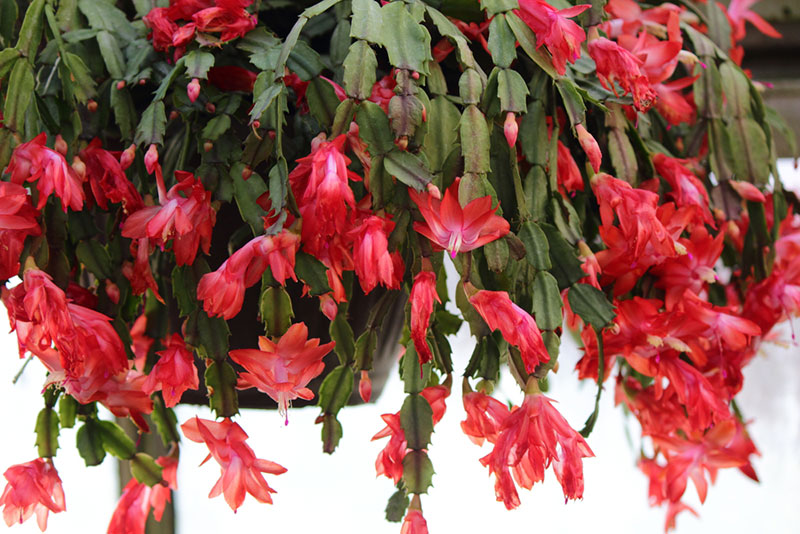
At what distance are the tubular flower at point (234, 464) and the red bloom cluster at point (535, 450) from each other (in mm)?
153

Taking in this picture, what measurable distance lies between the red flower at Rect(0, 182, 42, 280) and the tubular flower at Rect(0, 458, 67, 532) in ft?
0.49

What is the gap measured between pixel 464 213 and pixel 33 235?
0.31 m

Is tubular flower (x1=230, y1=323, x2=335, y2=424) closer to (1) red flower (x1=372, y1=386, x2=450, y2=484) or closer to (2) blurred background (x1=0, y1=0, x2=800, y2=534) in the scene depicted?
(1) red flower (x1=372, y1=386, x2=450, y2=484)

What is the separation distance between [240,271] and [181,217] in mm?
63

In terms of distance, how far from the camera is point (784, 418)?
1.29 metres

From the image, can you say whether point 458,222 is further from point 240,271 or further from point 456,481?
point 456,481

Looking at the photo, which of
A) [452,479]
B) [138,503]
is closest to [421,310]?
[138,503]

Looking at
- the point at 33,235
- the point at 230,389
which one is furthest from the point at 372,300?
the point at 33,235

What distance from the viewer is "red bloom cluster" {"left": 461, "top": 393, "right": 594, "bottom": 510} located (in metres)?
0.50

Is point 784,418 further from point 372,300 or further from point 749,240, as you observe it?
point 372,300

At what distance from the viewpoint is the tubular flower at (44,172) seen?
52 cm

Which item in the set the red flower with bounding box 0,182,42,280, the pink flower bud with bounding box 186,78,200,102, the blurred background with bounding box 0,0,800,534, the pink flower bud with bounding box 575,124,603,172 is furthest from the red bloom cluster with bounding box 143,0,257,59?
the blurred background with bounding box 0,0,800,534

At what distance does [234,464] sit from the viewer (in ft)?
1.76

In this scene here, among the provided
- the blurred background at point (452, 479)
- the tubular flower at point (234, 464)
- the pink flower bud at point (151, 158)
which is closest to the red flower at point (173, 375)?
the tubular flower at point (234, 464)
